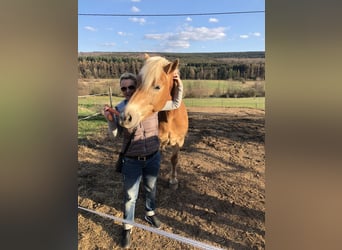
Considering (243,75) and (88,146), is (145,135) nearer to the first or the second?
(243,75)

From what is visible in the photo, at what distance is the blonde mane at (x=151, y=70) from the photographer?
1.16m

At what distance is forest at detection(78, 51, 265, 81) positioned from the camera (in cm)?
123

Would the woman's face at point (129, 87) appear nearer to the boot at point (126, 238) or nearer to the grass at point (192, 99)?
the grass at point (192, 99)

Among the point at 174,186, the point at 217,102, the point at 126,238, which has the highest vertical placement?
the point at 217,102

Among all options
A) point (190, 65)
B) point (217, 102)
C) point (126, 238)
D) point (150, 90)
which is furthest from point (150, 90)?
point (126, 238)

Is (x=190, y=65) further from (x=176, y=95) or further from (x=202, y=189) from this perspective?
(x=202, y=189)

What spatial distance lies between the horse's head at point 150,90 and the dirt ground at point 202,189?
327 mm

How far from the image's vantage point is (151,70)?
3.83 feet

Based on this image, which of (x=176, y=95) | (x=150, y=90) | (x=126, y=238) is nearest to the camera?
(x=150, y=90)

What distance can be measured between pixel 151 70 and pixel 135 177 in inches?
19.5

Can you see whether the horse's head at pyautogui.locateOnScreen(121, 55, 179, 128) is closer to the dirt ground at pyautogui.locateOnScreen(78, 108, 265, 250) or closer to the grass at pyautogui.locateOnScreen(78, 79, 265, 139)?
the grass at pyautogui.locateOnScreen(78, 79, 265, 139)

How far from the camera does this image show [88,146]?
1.82 m

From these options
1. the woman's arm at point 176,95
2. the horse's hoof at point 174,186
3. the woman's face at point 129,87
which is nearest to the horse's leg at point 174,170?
the horse's hoof at point 174,186
